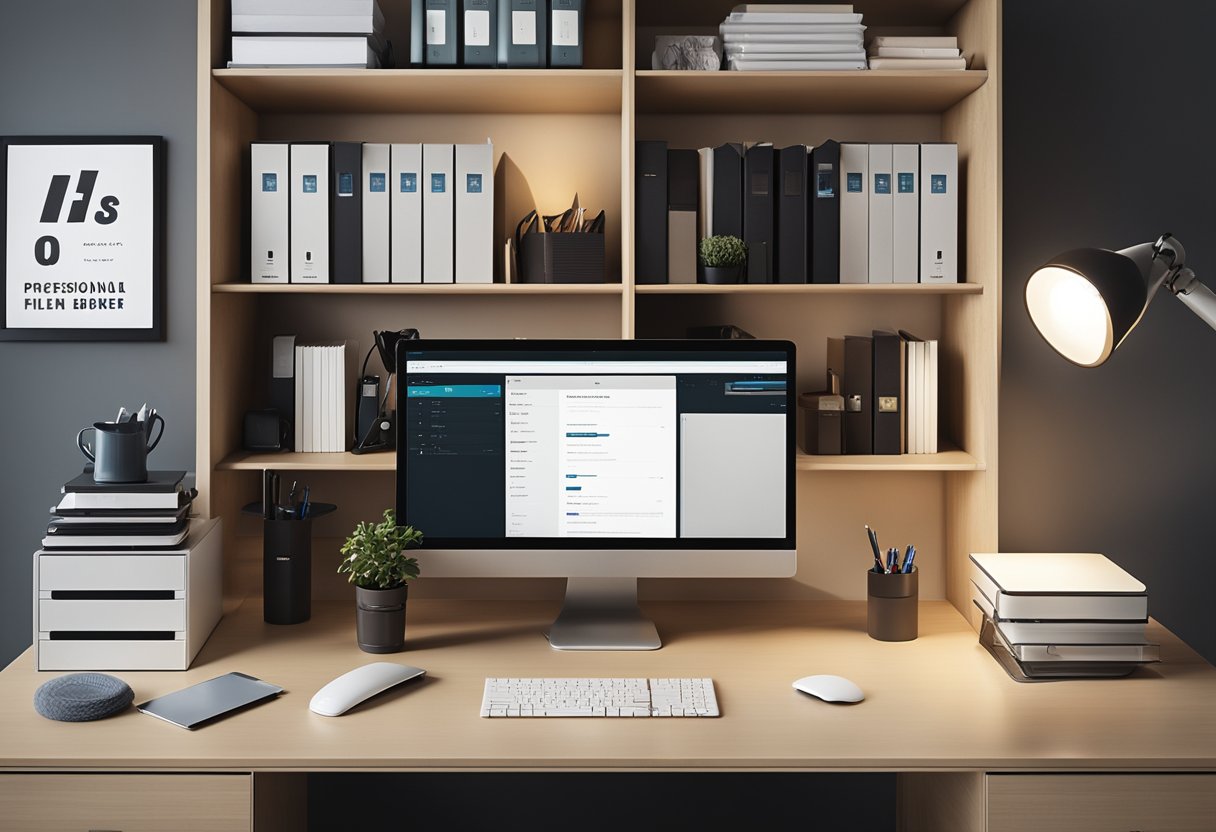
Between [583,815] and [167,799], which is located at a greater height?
[167,799]

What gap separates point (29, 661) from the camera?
1884mm

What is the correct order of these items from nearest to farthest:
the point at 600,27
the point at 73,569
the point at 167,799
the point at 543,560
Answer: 1. the point at 167,799
2. the point at 73,569
3. the point at 543,560
4. the point at 600,27

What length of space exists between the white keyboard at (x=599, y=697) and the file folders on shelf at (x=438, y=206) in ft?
2.84

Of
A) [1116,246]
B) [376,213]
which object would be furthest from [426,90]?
[1116,246]

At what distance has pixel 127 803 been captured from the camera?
152 centimetres

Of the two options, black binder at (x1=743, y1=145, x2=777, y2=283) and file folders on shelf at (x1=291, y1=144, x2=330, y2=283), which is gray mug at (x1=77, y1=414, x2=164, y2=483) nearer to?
file folders on shelf at (x1=291, y1=144, x2=330, y2=283)

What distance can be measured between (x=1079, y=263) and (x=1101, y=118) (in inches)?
39.9

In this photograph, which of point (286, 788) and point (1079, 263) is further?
point (286, 788)

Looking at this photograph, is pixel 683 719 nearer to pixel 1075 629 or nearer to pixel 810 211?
pixel 1075 629

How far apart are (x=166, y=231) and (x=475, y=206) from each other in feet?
2.53

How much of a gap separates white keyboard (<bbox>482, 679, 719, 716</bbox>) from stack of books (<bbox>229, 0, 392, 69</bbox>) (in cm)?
123

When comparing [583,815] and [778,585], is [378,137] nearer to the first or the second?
[778,585]

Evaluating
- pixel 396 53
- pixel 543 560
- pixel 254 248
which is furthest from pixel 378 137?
pixel 543 560

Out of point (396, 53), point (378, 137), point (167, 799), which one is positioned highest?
point (396, 53)
